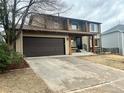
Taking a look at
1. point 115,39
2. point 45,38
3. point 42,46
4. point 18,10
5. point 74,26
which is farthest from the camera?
point 115,39

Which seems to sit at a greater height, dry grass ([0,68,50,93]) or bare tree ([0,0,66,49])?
bare tree ([0,0,66,49])

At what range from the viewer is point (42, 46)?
17.1m

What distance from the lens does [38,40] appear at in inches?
661

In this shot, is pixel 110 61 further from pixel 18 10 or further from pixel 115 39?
pixel 115 39

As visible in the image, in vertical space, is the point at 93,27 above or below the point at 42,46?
above

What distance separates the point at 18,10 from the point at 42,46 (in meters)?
6.11

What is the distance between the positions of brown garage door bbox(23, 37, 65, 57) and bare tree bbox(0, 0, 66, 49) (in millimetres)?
3877

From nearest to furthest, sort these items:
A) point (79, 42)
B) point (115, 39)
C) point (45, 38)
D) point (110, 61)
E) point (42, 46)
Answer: point (110, 61) → point (42, 46) → point (45, 38) → point (79, 42) → point (115, 39)

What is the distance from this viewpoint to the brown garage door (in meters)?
16.1

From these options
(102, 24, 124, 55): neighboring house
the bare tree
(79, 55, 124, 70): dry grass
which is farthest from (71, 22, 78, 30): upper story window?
the bare tree

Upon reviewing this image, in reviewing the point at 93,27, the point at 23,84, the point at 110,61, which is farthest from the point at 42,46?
the point at 93,27

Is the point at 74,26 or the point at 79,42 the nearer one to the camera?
the point at 74,26

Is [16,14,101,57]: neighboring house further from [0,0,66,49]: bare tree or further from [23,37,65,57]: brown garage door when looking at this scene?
[0,0,66,49]: bare tree

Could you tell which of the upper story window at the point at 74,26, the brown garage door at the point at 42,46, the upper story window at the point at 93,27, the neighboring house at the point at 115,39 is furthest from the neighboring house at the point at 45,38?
the neighboring house at the point at 115,39
